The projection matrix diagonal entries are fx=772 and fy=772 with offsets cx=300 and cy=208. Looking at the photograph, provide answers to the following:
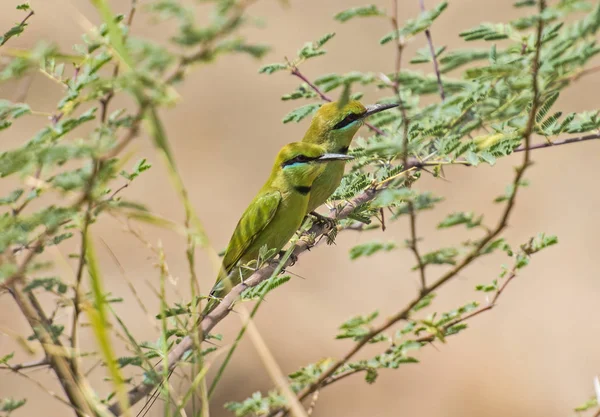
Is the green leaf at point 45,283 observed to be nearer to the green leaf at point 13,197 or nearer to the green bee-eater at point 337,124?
the green leaf at point 13,197

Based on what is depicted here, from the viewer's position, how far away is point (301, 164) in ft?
11.1

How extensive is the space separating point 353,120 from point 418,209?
2.43 meters

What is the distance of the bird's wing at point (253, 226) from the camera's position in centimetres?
332

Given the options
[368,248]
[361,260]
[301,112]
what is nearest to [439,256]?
[368,248]

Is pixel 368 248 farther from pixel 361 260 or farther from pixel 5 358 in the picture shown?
pixel 361 260

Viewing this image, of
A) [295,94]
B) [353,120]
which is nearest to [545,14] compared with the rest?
[295,94]

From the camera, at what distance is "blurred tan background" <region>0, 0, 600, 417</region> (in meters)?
4.45

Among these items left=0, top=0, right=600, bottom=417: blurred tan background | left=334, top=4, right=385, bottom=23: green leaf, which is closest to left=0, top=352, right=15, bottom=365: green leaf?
left=334, top=4, right=385, bottom=23: green leaf

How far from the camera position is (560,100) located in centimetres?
552

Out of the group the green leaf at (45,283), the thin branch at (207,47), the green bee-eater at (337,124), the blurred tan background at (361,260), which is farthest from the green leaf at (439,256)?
the blurred tan background at (361,260)

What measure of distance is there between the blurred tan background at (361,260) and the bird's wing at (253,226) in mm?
652

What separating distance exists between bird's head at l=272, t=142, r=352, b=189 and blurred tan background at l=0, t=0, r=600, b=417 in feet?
2.95

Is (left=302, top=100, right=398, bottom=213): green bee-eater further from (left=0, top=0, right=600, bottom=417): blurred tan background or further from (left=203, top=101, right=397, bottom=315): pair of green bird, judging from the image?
(left=0, top=0, right=600, bottom=417): blurred tan background

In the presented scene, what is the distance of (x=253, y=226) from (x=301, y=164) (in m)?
0.35
